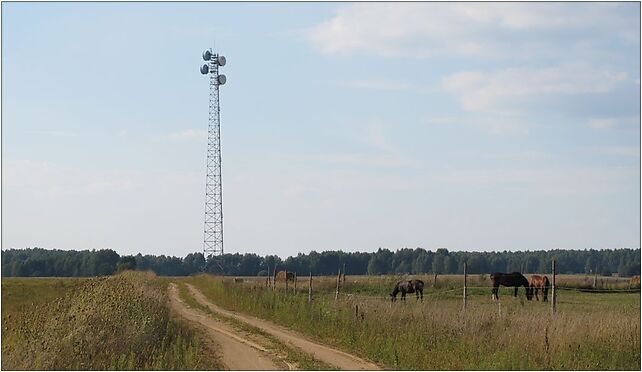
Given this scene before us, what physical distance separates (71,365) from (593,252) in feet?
496

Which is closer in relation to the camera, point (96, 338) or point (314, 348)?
point (96, 338)

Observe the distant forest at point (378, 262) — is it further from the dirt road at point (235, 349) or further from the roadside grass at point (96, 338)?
the roadside grass at point (96, 338)

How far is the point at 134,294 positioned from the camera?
2116 centimetres

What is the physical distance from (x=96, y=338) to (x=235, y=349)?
4.55 m

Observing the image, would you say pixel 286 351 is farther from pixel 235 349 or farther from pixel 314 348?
pixel 235 349

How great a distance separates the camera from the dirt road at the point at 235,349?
17.0 metres

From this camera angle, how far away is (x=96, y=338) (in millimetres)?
15914

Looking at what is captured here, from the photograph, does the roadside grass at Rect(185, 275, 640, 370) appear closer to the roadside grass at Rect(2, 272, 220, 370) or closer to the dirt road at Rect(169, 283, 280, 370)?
the dirt road at Rect(169, 283, 280, 370)

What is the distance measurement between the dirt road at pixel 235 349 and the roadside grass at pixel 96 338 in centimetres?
56

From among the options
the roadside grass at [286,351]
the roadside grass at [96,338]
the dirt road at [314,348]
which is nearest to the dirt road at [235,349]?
the roadside grass at [286,351]

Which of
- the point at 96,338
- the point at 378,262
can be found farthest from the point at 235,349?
the point at 378,262

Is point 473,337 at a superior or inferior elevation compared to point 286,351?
superior

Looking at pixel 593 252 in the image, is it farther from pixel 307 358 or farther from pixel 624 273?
pixel 307 358

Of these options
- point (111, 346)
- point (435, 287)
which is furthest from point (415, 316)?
point (435, 287)
